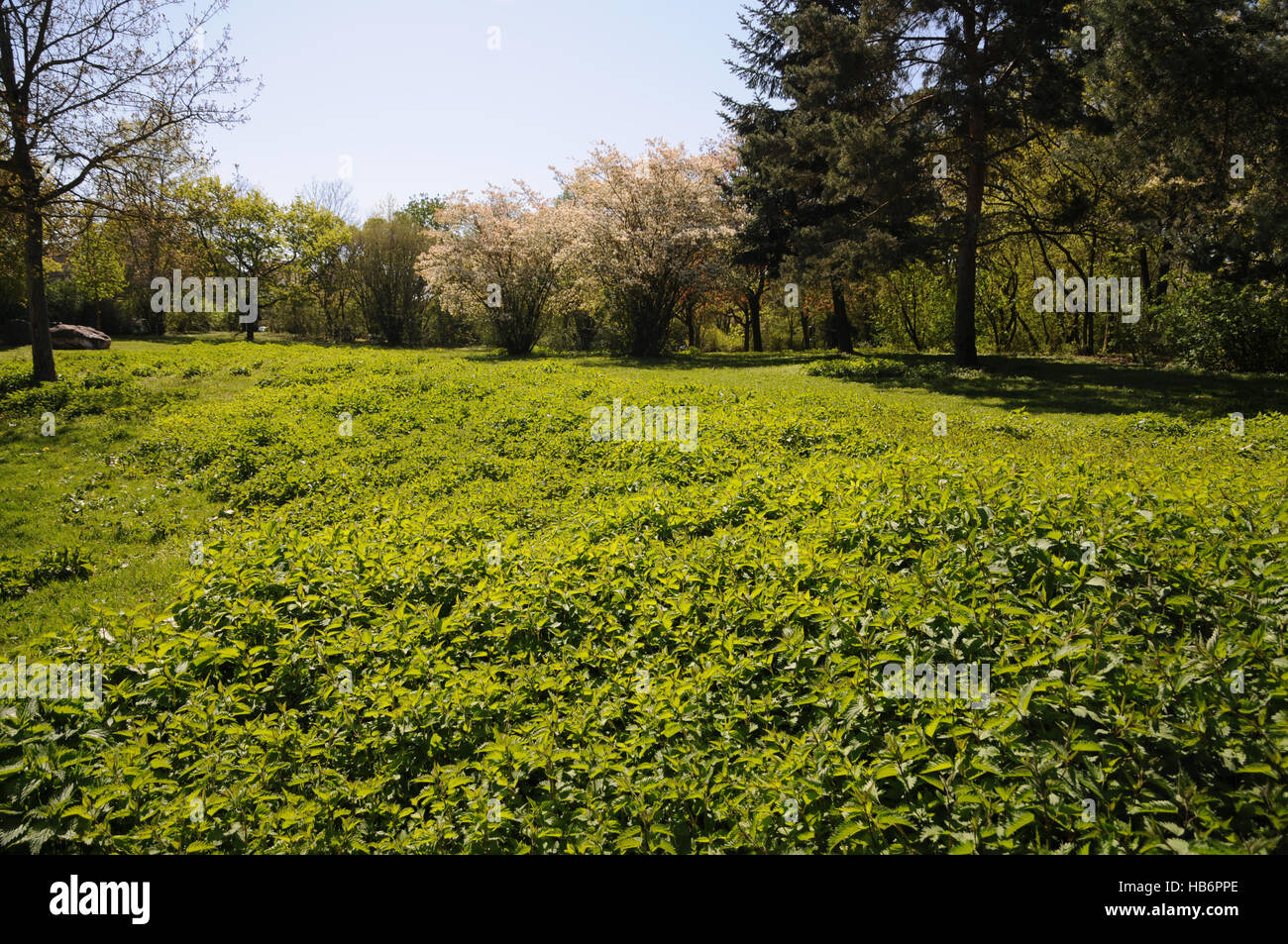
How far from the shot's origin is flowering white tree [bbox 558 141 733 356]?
91.3 feet

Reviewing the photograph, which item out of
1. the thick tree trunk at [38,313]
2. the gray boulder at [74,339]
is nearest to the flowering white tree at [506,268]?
the gray boulder at [74,339]

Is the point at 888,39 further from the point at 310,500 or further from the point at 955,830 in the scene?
the point at 955,830

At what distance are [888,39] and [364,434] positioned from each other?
58.4 feet

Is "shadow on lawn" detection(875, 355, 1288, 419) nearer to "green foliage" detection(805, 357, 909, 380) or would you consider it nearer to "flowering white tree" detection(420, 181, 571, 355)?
"green foliage" detection(805, 357, 909, 380)

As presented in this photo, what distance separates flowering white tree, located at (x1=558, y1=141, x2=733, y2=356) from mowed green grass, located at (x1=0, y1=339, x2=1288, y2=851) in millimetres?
19968

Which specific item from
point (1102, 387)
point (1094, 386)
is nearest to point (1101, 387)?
point (1102, 387)

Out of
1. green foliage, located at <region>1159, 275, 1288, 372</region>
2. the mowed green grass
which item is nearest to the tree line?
green foliage, located at <region>1159, 275, 1288, 372</region>

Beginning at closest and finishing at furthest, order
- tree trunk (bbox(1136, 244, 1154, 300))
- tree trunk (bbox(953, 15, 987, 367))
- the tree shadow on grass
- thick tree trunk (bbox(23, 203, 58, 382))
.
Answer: the tree shadow on grass < thick tree trunk (bbox(23, 203, 58, 382)) < tree trunk (bbox(953, 15, 987, 367)) < tree trunk (bbox(1136, 244, 1154, 300))

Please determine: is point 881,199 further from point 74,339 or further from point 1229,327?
point 74,339

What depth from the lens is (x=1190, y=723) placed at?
11.0 feet

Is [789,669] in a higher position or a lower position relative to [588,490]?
lower

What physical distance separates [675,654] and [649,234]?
83.7 feet

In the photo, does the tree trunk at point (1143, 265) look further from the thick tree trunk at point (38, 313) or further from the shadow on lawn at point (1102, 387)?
the thick tree trunk at point (38, 313)
